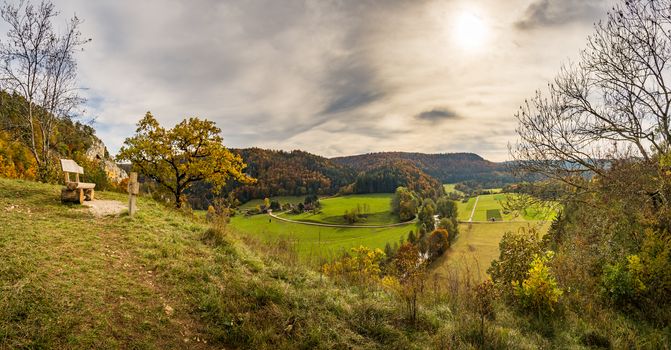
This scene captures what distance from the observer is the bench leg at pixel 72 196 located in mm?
10102

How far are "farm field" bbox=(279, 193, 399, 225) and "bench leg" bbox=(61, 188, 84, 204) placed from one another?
6280 cm

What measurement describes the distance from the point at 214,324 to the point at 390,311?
2.95 meters

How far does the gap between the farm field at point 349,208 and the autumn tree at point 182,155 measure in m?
54.3

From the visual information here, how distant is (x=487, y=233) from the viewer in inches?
2308

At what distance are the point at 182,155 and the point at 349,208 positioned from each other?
63787mm

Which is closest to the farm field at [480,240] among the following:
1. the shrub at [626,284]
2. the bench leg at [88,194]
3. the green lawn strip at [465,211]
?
the green lawn strip at [465,211]

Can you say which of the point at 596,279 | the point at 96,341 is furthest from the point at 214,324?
the point at 596,279

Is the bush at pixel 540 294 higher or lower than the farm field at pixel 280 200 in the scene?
higher

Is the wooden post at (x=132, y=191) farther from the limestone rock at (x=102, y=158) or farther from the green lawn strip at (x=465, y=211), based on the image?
the green lawn strip at (x=465, y=211)

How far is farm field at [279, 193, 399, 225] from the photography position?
2913 inches

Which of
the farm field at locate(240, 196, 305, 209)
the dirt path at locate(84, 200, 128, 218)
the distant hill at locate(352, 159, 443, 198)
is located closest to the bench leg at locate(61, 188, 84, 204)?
the dirt path at locate(84, 200, 128, 218)

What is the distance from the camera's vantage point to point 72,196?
33.5 feet

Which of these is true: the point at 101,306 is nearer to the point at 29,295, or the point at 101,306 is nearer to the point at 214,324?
the point at 29,295

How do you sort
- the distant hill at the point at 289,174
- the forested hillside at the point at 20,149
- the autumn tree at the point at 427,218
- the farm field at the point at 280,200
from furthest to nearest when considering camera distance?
the distant hill at the point at 289,174 < the farm field at the point at 280,200 < the autumn tree at the point at 427,218 < the forested hillside at the point at 20,149
